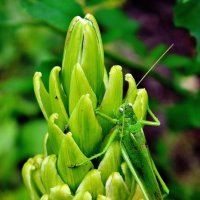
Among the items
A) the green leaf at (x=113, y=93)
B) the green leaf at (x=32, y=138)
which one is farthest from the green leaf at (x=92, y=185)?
the green leaf at (x=32, y=138)

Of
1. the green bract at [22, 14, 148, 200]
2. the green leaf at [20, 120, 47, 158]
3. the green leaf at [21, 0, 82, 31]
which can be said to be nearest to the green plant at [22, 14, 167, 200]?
the green bract at [22, 14, 148, 200]

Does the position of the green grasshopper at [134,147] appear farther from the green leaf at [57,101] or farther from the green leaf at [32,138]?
the green leaf at [32,138]

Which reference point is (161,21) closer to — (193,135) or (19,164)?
(193,135)

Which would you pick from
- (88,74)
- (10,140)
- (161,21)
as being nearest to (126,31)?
(161,21)

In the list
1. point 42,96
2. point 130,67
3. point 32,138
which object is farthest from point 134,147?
point 32,138

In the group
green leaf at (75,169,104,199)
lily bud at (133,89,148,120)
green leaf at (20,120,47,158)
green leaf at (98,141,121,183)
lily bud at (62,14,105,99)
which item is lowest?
green leaf at (20,120,47,158)

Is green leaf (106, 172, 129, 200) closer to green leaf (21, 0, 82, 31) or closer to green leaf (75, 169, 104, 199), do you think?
green leaf (75, 169, 104, 199)
